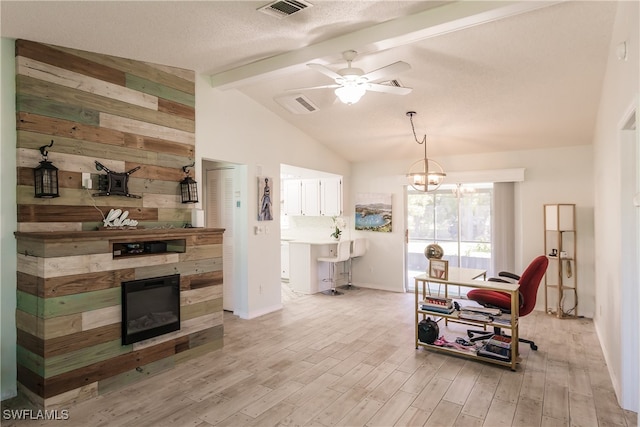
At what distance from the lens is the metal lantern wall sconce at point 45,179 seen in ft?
9.51

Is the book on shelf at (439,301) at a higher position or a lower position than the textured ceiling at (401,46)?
lower

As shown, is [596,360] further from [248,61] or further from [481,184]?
[248,61]

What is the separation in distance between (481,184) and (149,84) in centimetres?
511

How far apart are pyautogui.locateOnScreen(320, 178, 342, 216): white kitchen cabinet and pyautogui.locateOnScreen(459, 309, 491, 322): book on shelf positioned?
3.66 metres

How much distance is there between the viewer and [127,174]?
3.48 meters

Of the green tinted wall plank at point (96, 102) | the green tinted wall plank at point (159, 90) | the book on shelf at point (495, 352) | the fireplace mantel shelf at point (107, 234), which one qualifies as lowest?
the book on shelf at point (495, 352)

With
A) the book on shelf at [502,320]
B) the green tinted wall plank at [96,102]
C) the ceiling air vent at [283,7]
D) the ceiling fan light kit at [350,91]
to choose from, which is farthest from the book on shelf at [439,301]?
the green tinted wall plank at [96,102]

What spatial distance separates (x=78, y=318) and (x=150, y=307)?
0.58 metres

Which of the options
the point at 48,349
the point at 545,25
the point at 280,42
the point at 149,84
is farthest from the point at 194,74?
the point at 545,25

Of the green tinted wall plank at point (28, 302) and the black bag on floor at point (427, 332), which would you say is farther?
the black bag on floor at point (427, 332)

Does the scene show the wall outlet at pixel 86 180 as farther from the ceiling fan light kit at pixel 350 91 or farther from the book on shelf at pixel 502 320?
the book on shelf at pixel 502 320

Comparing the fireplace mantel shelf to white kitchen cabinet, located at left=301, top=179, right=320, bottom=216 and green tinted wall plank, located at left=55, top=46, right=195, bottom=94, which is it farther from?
white kitchen cabinet, located at left=301, top=179, right=320, bottom=216

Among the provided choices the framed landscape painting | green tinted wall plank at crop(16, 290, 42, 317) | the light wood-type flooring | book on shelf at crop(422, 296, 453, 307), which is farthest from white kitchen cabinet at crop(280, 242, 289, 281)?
green tinted wall plank at crop(16, 290, 42, 317)

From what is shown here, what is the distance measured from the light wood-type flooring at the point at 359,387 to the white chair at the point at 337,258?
1994mm
